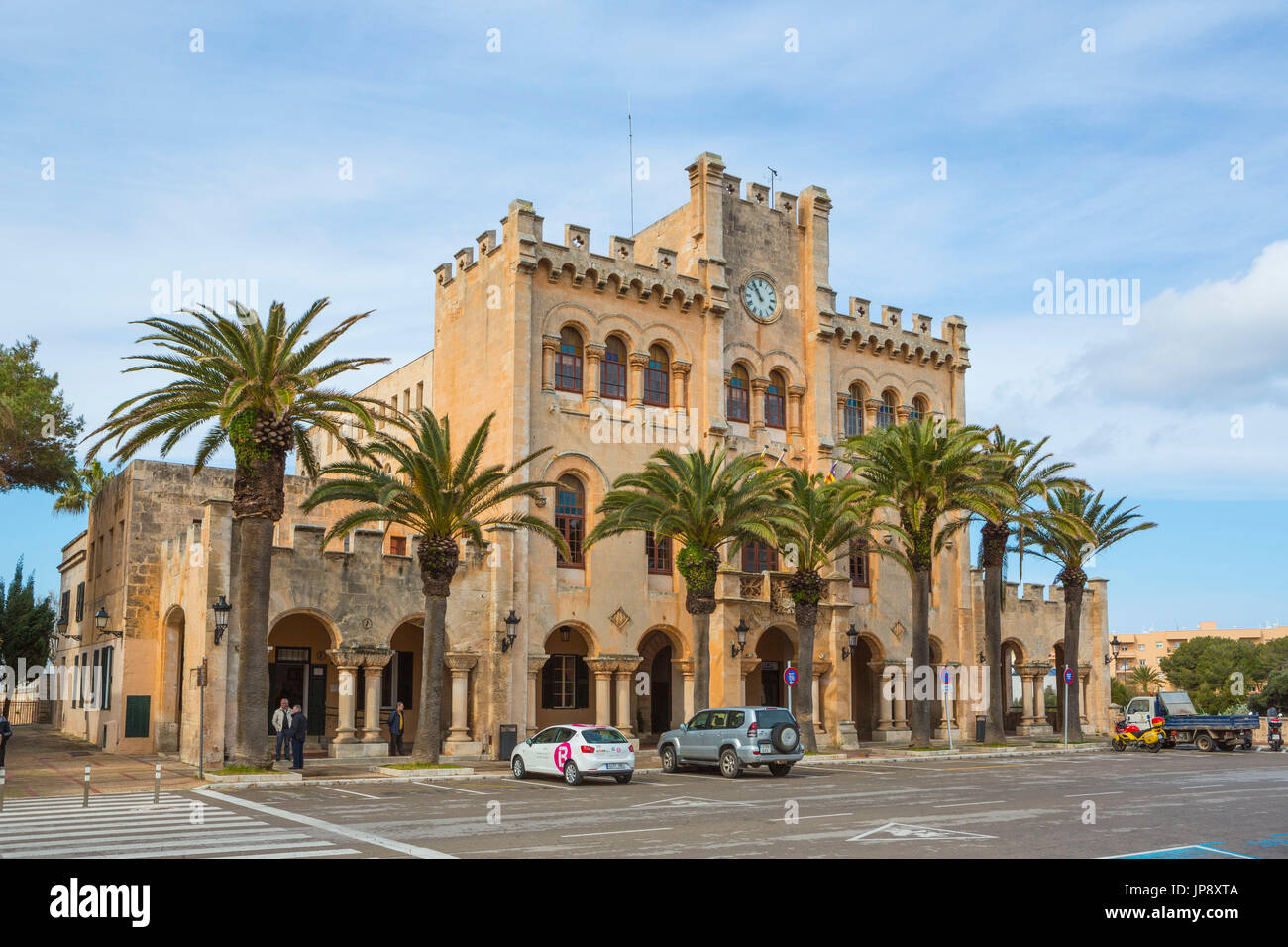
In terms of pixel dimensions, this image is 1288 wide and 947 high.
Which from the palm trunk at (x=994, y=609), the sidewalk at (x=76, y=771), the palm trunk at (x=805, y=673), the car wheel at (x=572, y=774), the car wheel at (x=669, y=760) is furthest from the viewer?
the palm trunk at (x=994, y=609)

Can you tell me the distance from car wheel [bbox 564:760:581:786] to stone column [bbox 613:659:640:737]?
10.3 metres

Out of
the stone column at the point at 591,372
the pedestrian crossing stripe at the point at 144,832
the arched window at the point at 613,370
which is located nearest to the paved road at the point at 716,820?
the pedestrian crossing stripe at the point at 144,832

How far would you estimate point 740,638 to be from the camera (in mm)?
36469

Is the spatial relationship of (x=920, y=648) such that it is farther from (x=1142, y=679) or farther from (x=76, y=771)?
(x=1142, y=679)

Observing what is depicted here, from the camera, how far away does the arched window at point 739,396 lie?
40.8m

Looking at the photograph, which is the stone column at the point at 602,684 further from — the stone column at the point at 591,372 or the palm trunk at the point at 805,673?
the stone column at the point at 591,372

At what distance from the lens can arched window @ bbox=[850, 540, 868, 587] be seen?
43.0m

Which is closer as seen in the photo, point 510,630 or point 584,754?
point 584,754

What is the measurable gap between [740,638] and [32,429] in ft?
82.1

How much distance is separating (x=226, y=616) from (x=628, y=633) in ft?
42.7

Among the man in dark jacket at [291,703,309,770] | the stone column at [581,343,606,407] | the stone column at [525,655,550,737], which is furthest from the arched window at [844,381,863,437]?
the man in dark jacket at [291,703,309,770]

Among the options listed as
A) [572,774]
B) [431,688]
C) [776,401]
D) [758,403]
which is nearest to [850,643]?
[758,403]

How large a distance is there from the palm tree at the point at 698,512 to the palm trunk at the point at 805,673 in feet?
13.4
